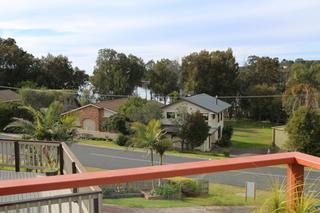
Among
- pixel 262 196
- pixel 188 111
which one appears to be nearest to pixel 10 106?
pixel 188 111

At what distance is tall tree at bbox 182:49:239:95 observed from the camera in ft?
153

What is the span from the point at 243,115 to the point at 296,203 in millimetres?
47599

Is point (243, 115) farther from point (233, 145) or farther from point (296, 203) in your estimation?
point (296, 203)

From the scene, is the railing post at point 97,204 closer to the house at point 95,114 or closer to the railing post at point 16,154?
the railing post at point 16,154

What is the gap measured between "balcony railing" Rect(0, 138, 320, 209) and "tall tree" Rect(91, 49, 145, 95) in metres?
46.3

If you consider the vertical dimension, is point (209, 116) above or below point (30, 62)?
below

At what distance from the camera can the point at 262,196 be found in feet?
6.33

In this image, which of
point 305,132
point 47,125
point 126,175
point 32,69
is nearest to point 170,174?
point 126,175

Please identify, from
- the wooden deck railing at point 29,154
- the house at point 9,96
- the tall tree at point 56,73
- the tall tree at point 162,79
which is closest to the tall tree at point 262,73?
the tall tree at point 162,79

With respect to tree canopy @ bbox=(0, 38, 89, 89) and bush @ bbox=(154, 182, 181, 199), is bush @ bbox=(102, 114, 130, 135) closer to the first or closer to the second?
tree canopy @ bbox=(0, 38, 89, 89)

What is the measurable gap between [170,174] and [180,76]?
48241 mm

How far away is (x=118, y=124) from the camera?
3062 centimetres

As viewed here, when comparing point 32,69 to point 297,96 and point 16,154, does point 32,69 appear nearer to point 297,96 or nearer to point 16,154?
point 297,96

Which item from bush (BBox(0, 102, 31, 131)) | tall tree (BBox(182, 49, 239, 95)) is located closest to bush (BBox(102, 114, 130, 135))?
bush (BBox(0, 102, 31, 131))
